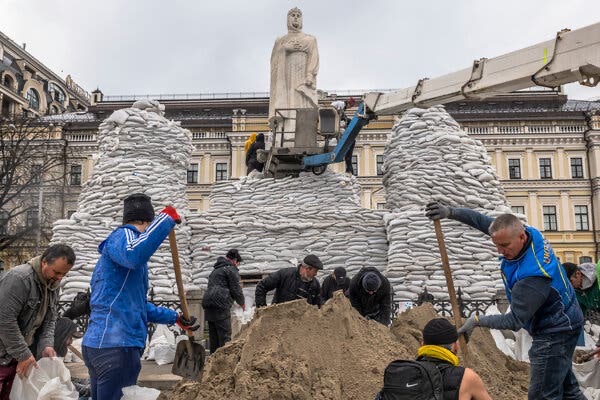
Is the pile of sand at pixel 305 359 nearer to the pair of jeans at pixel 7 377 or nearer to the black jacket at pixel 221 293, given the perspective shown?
the pair of jeans at pixel 7 377

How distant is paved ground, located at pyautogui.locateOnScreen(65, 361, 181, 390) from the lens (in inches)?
205

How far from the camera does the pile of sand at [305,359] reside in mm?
3404

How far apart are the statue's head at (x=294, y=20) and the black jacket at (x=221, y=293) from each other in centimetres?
655

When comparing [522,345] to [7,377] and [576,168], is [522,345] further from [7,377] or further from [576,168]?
[576,168]

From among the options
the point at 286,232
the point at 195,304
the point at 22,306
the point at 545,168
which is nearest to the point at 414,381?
the point at 22,306

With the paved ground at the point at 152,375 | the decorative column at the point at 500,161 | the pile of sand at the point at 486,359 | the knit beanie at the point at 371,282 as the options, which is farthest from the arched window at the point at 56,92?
the pile of sand at the point at 486,359

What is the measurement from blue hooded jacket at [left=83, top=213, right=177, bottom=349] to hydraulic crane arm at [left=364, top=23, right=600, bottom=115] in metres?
4.27

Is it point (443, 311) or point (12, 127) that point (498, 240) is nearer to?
point (443, 311)

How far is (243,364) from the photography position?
354 centimetres

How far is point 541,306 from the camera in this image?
3.14 m

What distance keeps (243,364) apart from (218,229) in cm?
604

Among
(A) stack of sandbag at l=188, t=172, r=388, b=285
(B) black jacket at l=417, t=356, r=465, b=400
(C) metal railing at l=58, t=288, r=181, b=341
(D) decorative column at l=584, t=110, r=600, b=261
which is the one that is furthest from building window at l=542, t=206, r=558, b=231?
(B) black jacket at l=417, t=356, r=465, b=400

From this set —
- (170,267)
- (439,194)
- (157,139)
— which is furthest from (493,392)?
(157,139)

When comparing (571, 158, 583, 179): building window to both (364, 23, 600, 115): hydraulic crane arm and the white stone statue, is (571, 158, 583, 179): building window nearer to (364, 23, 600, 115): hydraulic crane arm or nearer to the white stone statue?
the white stone statue
